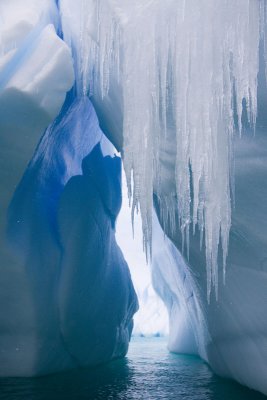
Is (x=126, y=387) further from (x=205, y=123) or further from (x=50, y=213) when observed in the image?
(x=205, y=123)

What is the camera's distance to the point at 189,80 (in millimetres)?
2689

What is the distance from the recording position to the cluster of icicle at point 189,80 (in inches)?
→ 99.9

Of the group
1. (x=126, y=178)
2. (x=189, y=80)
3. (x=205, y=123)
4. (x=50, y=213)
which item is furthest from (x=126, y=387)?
(x=189, y=80)

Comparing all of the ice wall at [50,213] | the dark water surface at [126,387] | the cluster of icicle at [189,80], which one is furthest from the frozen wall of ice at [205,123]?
the ice wall at [50,213]

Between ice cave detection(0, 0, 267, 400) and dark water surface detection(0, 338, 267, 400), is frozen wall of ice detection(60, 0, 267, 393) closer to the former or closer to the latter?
ice cave detection(0, 0, 267, 400)

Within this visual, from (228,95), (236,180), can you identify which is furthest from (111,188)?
(228,95)

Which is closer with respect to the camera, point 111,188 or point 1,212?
point 1,212

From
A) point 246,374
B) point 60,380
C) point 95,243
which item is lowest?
point 60,380

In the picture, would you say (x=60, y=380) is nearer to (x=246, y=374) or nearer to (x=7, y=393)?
(x=7, y=393)

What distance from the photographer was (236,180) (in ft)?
10.0

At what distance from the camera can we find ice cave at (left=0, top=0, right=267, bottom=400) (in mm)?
2670

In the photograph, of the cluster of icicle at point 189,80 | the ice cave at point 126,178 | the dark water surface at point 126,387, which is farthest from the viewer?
the dark water surface at point 126,387

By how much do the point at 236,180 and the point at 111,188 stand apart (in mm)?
3457

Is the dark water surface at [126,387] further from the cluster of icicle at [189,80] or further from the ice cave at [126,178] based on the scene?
the cluster of icicle at [189,80]
